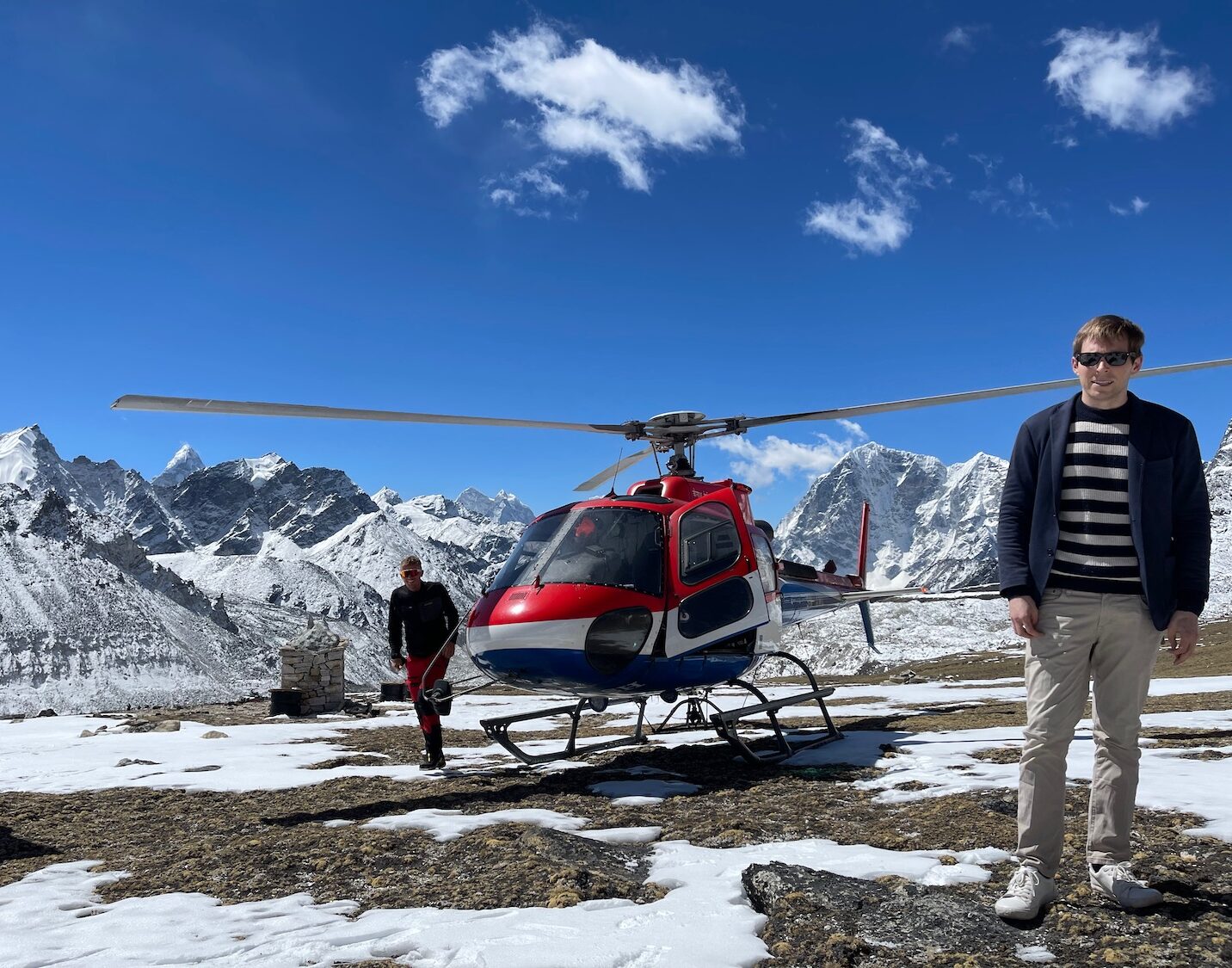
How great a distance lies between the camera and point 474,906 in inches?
150

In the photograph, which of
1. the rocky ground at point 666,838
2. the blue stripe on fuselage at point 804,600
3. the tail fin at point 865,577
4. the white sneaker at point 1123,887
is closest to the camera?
the rocky ground at point 666,838

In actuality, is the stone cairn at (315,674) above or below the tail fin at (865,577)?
below

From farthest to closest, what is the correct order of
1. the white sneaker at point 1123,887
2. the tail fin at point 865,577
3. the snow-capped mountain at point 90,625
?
the snow-capped mountain at point 90,625 → the tail fin at point 865,577 → the white sneaker at point 1123,887

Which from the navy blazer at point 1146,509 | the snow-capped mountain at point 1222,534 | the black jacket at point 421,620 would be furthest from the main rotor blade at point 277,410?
the snow-capped mountain at point 1222,534

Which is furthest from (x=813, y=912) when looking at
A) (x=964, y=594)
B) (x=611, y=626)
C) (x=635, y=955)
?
(x=964, y=594)

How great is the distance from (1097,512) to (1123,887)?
160 cm

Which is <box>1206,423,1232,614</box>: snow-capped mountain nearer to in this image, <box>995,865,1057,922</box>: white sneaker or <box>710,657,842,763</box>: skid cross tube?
<box>710,657,842,763</box>: skid cross tube

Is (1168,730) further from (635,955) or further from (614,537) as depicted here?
(635,955)

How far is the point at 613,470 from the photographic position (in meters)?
12.5

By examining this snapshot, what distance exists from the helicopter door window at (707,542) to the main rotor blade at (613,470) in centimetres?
335

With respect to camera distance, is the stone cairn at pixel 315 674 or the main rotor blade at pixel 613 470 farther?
the stone cairn at pixel 315 674

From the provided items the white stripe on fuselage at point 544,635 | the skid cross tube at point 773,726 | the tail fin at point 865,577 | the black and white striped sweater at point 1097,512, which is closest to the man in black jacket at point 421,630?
the white stripe on fuselage at point 544,635

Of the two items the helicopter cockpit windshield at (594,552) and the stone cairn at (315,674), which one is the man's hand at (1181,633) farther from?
the stone cairn at (315,674)

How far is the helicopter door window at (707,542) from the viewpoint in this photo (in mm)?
7980
